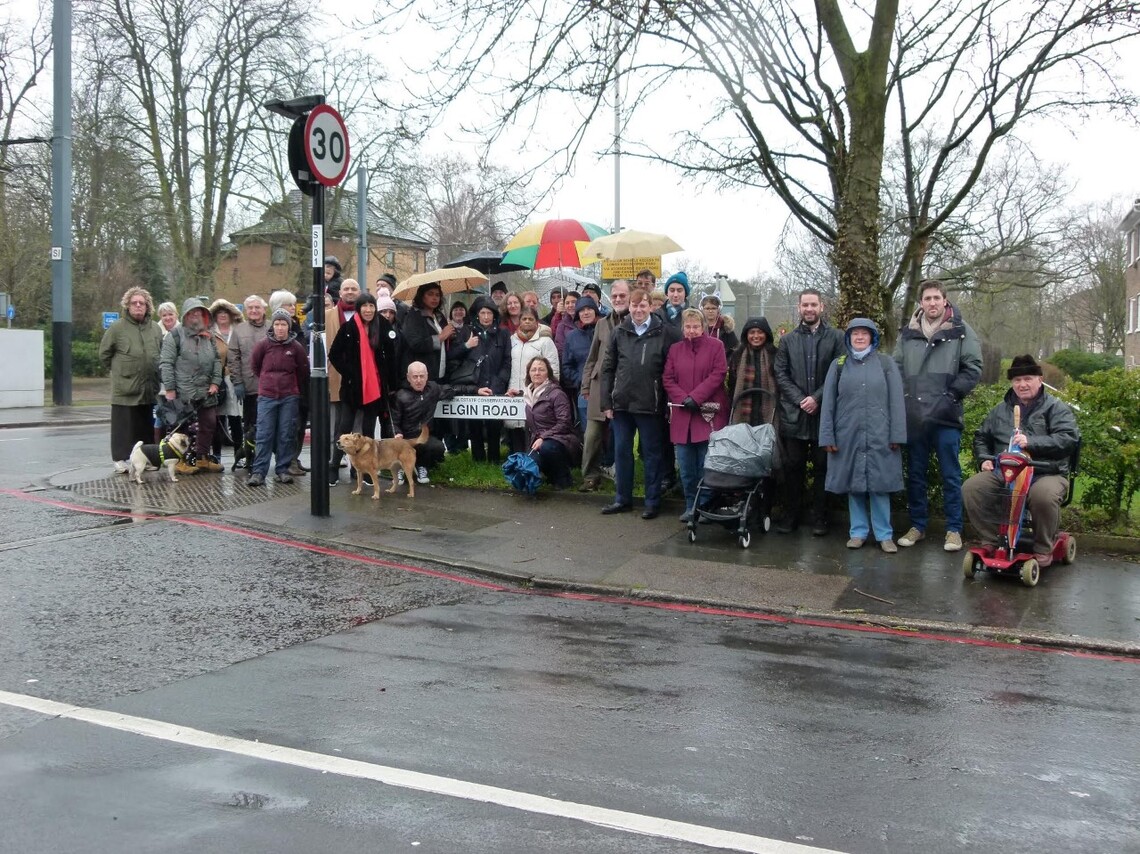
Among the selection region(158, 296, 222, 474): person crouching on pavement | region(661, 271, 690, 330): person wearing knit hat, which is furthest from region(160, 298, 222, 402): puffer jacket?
region(661, 271, 690, 330): person wearing knit hat

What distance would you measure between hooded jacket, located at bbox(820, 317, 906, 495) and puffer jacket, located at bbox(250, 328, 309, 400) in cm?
596

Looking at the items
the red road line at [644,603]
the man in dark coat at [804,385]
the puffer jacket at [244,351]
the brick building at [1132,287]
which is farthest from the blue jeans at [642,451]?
the brick building at [1132,287]

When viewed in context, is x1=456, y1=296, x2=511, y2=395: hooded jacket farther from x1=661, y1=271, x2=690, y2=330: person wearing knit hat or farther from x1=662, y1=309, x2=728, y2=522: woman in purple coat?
x1=662, y1=309, x2=728, y2=522: woman in purple coat

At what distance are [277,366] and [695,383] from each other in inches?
187

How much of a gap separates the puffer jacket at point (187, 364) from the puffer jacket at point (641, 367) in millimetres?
4933

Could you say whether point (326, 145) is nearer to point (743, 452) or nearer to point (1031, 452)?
point (743, 452)

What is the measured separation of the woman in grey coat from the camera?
854cm

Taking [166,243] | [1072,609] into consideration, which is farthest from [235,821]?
[166,243]

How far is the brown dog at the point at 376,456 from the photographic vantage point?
10383 millimetres

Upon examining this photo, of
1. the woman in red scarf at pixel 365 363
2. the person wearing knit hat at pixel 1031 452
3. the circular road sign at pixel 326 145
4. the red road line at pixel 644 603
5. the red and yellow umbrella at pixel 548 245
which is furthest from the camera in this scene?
the red and yellow umbrella at pixel 548 245

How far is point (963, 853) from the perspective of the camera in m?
3.50

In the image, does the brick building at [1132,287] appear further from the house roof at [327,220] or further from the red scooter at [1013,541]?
the red scooter at [1013,541]

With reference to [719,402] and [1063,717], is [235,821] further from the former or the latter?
[719,402]

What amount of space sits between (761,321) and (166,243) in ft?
121
